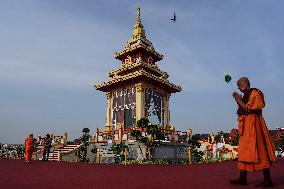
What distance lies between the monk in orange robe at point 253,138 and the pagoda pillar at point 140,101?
16179 millimetres

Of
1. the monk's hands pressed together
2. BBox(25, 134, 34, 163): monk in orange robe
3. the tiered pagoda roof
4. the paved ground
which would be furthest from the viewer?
the tiered pagoda roof

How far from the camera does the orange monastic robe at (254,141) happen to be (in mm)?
5090

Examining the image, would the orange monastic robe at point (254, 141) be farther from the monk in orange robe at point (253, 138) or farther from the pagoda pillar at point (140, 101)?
the pagoda pillar at point (140, 101)

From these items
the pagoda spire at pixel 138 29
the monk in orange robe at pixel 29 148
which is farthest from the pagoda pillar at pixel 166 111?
the monk in orange robe at pixel 29 148

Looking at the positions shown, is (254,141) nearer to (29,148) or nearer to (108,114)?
(29,148)

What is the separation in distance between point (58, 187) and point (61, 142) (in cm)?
1876

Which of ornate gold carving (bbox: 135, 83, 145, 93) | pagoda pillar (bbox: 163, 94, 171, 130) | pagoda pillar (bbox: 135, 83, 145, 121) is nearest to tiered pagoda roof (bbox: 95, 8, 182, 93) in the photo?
ornate gold carving (bbox: 135, 83, 145, 93)

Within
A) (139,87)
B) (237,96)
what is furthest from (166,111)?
(237,96)

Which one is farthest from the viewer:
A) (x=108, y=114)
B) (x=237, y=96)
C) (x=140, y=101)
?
(x=108, y=114)

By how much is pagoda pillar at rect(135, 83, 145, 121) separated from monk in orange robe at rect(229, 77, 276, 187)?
637 inches

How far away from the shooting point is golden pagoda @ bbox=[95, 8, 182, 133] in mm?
22281

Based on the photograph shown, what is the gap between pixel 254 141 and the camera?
5.18 m

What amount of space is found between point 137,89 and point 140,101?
1.04m

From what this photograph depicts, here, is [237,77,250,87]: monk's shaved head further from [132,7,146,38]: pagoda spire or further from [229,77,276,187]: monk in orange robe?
[132,7,146,38]: pagoda spire
